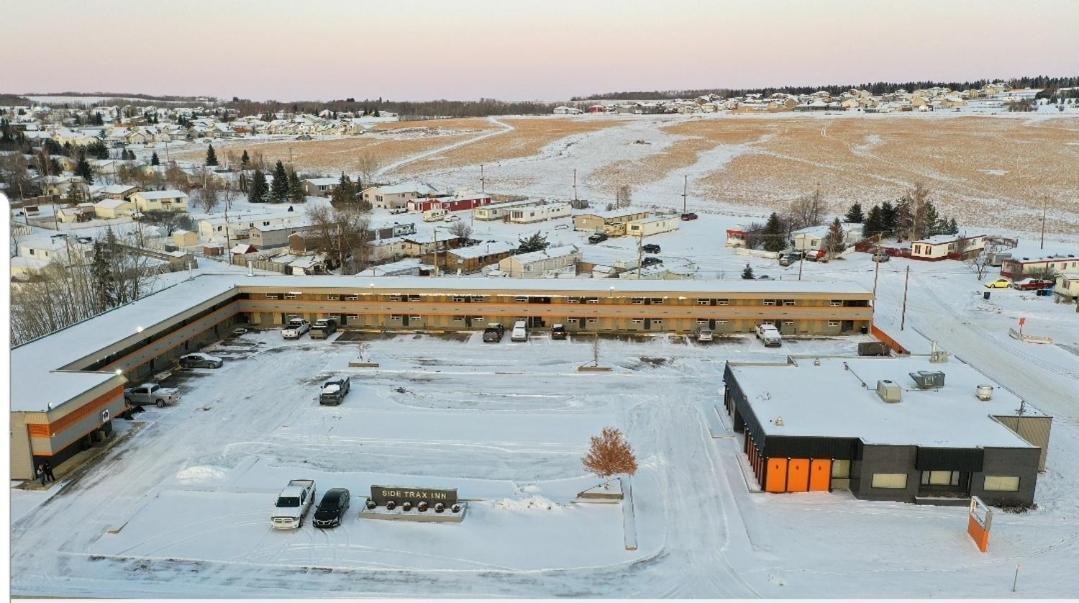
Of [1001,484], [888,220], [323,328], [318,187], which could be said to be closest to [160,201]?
[318,187]

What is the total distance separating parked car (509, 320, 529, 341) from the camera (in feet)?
Result: 129

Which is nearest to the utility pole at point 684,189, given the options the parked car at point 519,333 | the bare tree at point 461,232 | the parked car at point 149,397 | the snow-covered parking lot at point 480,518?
the bare tree at point 461,232

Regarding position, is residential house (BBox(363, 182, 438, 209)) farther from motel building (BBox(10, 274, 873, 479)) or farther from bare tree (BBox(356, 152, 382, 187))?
motel building (BBox(10, 274, 873, 479))

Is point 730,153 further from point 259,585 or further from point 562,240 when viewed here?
point 259,585

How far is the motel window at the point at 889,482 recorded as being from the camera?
23.4 m

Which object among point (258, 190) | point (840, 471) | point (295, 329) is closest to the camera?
point (840, 471)

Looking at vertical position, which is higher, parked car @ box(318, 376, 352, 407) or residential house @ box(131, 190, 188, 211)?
residential house @ box(131, 190, 188, 211)

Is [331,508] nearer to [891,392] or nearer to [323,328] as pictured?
[891,392]

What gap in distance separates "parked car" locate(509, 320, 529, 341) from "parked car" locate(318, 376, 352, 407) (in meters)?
10.4

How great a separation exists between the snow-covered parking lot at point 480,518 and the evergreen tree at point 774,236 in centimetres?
3318

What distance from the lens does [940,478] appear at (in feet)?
76.8

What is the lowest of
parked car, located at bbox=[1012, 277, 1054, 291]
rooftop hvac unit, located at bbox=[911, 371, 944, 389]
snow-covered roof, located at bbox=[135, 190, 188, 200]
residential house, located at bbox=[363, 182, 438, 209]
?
parked car, located at bbox=[1012, 277, 1054, 291]

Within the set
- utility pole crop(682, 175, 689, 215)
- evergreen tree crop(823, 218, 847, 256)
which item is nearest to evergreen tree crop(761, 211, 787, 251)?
evergreen tree crop(823, 218, 847, 256)

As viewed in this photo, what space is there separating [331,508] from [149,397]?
44.2 feet
